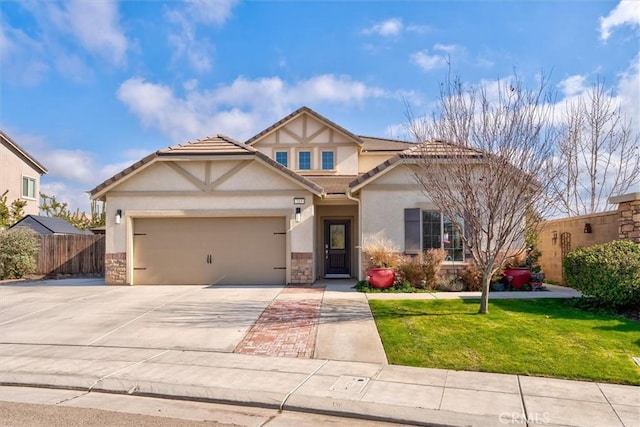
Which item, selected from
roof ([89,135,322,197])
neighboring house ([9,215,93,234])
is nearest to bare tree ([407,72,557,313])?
roof ([89,135,322,197])

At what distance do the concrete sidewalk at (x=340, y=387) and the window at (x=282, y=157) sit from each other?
46.0ft

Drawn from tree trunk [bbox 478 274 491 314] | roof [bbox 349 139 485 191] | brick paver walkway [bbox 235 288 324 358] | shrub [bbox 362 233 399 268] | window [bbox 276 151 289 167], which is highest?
window [bbox 276 151 289 167]

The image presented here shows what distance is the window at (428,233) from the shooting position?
14.3 metres

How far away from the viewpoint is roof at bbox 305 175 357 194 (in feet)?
55.8

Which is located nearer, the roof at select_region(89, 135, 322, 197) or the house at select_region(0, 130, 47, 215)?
the roof at select_region(89, 135, 322, 197)

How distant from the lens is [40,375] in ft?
21.6

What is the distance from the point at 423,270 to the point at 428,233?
1.46 metres

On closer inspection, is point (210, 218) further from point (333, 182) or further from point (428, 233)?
point (428, 233)

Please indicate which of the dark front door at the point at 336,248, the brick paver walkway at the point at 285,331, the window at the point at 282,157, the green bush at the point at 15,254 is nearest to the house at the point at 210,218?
the dark front door at the point at 336,248

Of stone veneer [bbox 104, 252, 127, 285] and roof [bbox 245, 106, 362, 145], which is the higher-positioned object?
roof [bbox 245, 106, 362, 145]

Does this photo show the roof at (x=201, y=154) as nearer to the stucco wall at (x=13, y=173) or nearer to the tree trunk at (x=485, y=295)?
the tree trunk at (x=485, y=295)

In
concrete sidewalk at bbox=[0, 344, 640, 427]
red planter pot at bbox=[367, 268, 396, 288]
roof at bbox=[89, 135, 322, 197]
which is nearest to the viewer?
concrete sidewalk at bbox=[0, 344, 640, 427]

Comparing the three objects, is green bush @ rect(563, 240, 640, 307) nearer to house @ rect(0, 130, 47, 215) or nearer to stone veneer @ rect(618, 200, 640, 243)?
stone veneer @ rect(618, 200, 640, 243)

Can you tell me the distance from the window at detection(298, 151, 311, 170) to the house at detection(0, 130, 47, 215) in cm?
1846
